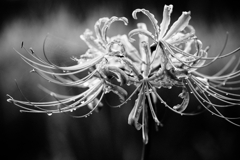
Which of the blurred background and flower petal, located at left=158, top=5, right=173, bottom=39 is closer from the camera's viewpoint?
flower petal, located at left=158, top=5, right=173, bottom=39

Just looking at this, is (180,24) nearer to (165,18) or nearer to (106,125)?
(165,18)

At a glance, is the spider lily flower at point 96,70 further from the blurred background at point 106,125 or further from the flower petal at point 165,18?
the blurred background at point 106,125

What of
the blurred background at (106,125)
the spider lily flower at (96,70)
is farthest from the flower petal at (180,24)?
the blurred background at (106,125)

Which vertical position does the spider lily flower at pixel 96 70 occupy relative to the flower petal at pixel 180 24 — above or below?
below

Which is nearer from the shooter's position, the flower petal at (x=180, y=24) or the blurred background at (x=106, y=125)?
the flower petal at (x=180, y=24)

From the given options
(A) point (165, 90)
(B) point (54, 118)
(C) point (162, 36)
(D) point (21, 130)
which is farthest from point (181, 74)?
(D) point (21, 130)

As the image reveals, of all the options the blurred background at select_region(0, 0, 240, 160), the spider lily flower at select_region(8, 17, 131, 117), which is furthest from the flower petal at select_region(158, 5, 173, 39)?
the blurred background at select_region(0, 0, 240, 160)

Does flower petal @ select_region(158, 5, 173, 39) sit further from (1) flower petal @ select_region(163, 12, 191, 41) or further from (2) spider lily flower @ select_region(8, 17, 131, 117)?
(2) spider lily flower @ select_region(8, 17, 131, 117)

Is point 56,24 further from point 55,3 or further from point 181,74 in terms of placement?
point 181,74

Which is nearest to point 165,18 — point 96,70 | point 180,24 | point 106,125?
point 180,24
